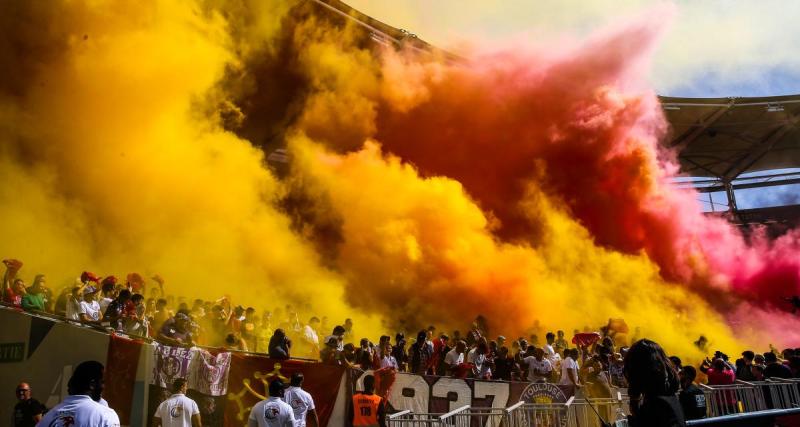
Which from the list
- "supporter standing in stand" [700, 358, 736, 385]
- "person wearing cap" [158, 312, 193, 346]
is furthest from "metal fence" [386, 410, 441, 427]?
"supporter standing in stand" [700, 358, 736, 385]

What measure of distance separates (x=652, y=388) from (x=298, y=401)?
168 inches

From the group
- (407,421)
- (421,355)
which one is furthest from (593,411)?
(421,355)

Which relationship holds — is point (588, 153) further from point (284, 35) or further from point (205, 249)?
point (205, 249)

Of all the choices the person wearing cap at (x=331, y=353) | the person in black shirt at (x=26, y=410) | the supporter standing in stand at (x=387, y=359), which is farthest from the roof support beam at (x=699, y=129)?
the person in black shirt at (x=26, y=410)

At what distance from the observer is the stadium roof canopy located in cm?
2495

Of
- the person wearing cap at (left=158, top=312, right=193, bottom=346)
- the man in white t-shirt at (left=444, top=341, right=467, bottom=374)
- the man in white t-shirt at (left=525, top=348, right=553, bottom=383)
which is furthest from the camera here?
the man in white t-shirt at (left=525, top=348, right=553, bottom=383)

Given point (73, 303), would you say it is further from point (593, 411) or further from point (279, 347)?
point (593, 411)

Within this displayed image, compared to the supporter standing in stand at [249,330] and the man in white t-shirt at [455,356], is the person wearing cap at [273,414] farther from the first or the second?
the man in white t-shirt at [455,356]

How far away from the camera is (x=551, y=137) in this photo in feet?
60.2

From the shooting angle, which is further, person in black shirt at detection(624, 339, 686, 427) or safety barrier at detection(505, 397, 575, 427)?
safety barrier at detection(505, 397, 575, 427)

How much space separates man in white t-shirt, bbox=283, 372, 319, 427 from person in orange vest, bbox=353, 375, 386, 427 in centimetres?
46

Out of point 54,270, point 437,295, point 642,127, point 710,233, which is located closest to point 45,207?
point 54,270

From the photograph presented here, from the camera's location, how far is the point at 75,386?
349 cm

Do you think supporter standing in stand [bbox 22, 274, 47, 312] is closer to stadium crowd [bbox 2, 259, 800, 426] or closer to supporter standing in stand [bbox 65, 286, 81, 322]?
stadium crowd [bbox 2, 259, 800, 426]
